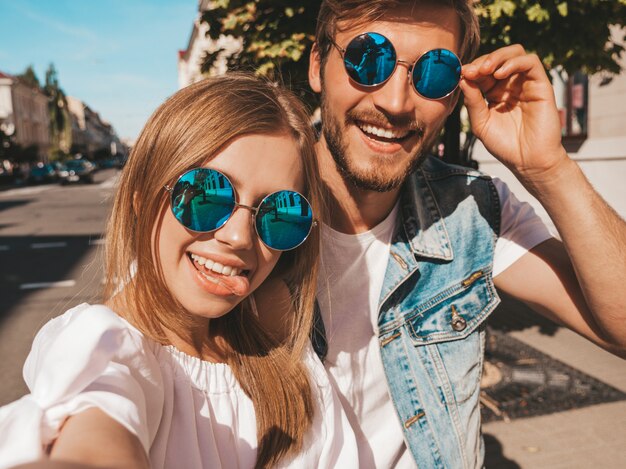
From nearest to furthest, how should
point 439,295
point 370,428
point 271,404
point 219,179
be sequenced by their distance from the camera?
1. point 219,179
2. point 271,404
3. point 370,428
4. point 439,295

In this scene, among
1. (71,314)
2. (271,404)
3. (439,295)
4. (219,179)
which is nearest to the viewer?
(71,314)

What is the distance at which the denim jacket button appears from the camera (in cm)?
189

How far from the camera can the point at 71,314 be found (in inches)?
42.0

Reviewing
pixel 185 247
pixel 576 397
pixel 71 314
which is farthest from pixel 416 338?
pixel 576 397

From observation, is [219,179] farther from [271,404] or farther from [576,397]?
[576,397]

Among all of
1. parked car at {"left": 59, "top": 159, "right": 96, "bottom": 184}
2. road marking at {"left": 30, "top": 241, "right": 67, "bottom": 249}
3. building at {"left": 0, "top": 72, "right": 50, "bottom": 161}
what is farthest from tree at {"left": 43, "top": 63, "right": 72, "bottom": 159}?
road marking at {"left": 30, "top": 241, "right": 67, "bottom": 249}

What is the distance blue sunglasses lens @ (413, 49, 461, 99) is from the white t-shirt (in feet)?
1.67

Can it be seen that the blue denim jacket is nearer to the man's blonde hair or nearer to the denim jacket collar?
the denim jacket collar

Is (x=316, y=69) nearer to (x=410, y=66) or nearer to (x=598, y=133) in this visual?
(x=410, y=66)

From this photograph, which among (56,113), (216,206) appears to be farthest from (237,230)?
(56,113)

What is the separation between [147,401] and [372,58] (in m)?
1.34

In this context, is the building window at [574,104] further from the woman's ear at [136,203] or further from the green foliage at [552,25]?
the woman's ear at [136,203]

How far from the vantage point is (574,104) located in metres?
9.39

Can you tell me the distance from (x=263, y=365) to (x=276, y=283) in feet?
0.92
